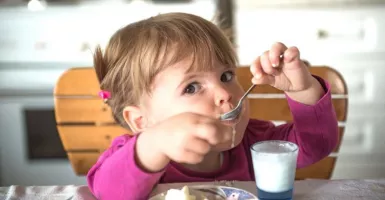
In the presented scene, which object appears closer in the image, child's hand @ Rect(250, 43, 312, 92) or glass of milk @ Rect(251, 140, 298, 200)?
glass of milk @ Rect(251, 140, 298, 200)

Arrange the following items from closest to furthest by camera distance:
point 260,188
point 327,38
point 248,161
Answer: point 260,188 → point 248,161 → point 327,38

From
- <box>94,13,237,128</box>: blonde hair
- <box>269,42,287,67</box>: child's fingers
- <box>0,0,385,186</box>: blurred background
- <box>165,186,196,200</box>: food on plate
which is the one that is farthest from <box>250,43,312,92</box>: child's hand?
<box>0,0,385,186</box>: blurred background

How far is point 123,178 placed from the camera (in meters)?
0.76

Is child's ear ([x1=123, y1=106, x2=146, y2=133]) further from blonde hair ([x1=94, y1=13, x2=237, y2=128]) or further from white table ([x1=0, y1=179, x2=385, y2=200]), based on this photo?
white table ([x1=0, y1=179, x2=385, y2=200])

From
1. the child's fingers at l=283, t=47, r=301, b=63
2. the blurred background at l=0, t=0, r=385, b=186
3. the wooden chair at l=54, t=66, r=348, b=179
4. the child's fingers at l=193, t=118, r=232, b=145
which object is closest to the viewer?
the child's fingers at l=193, t=118, r=232, b=145

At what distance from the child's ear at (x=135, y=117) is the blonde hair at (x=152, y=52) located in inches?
0.6

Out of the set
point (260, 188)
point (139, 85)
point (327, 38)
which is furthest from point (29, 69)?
point (260, 188)

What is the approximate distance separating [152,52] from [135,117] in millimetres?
150

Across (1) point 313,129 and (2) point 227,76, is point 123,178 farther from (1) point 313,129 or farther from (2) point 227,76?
(1) point 313,129

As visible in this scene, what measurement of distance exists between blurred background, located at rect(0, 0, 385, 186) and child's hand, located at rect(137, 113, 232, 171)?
59.1 inches

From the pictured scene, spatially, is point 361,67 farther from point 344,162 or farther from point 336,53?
point 344,162

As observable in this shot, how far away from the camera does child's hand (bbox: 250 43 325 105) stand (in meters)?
0.83

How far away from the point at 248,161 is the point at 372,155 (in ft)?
4.76

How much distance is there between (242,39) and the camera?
2207 mm
